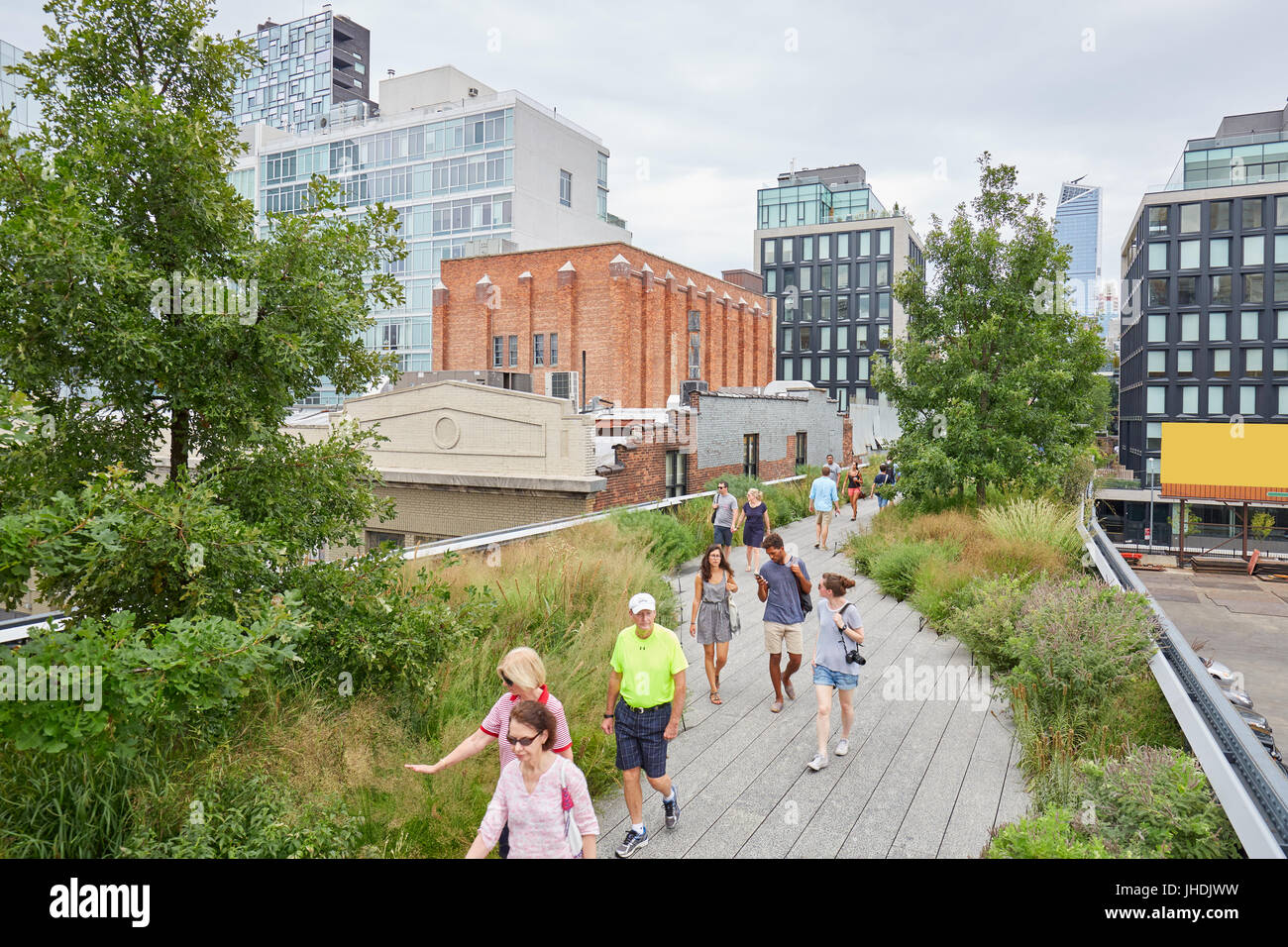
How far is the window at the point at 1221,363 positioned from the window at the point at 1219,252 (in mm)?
7210

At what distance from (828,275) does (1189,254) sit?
1261 inches

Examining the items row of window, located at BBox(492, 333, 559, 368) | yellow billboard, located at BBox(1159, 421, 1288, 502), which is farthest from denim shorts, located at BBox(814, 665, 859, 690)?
yellow billboard, located at BBox(1159, 421, 1288, 502)

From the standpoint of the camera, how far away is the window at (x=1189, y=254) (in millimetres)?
67250

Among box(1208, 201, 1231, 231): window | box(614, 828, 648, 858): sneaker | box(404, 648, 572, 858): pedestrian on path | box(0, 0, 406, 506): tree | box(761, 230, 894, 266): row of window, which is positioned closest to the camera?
box(0, 0, 406, 506): tree

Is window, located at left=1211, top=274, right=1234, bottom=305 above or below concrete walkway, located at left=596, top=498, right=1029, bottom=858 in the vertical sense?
above

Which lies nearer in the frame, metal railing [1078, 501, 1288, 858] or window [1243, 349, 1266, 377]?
metal railing [1078, 501, 1288, 858]

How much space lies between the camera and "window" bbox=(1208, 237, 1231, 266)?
2608 inches

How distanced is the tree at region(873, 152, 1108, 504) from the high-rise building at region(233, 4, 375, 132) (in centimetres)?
11967

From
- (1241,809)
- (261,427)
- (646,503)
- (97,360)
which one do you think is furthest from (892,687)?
(646,503)

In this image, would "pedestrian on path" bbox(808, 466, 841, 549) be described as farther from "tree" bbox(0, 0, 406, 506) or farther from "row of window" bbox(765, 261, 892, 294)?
"row of window" bbox(765, 261, 892, 294)

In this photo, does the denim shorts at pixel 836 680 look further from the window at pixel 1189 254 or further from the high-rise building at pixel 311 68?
the high-rise building at pixel 311 68

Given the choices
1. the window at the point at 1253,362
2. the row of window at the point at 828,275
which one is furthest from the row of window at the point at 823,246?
the window at the point at 1253,362

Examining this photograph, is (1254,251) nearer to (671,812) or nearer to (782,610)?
(782,610)

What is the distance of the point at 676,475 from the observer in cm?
2073
